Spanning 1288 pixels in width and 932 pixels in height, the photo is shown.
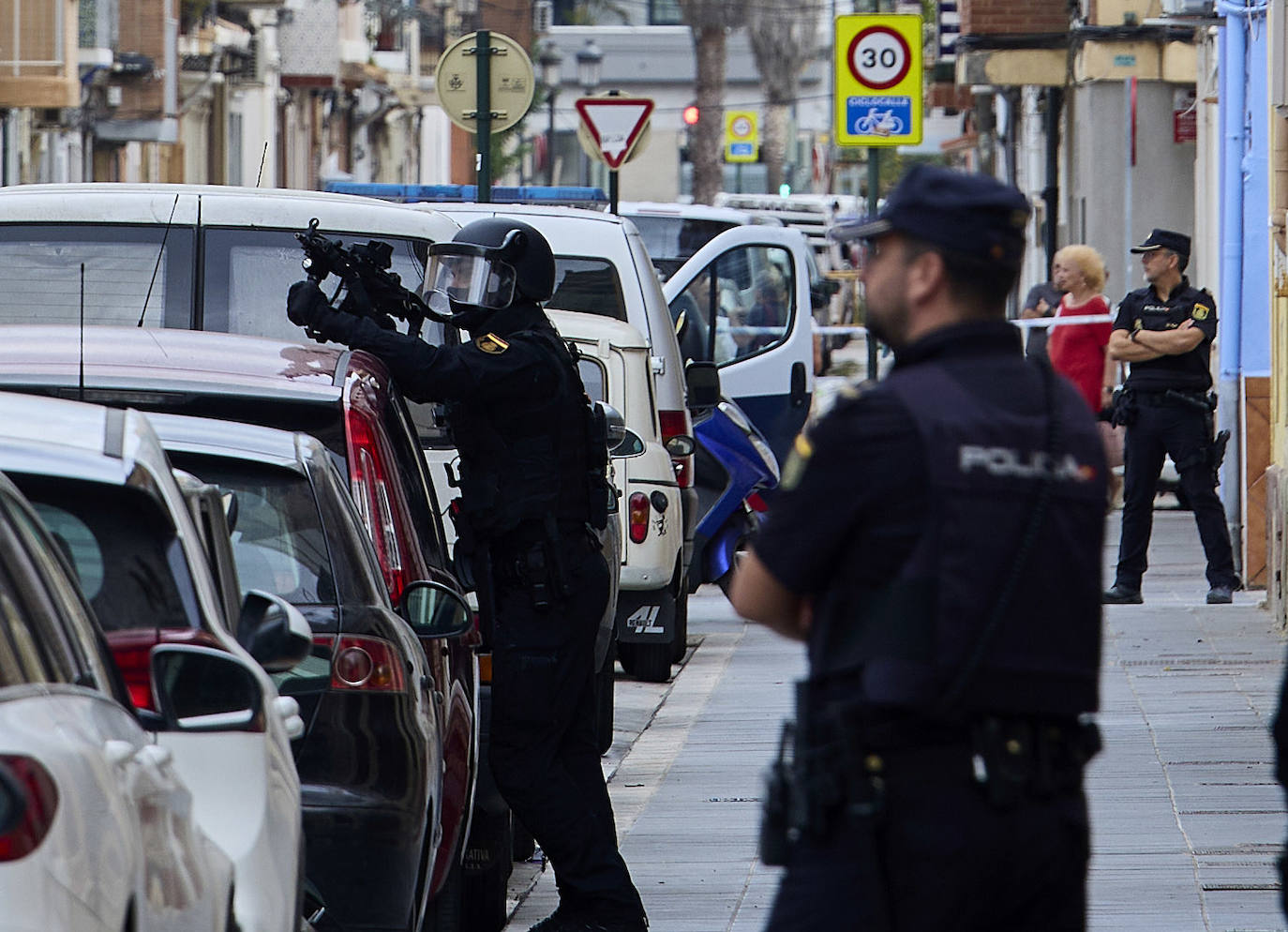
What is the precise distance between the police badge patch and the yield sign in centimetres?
1385

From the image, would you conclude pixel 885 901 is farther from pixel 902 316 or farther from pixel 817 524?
pixel 902 316

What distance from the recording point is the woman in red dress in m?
15.8

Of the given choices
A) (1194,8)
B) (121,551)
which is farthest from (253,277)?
(1194,8)

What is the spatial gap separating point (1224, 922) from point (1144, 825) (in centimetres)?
147

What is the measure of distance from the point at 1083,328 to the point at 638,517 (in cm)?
519

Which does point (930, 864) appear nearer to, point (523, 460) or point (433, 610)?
point (433, 610)

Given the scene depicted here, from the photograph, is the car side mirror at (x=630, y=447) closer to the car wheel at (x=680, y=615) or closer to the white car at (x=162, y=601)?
the car wheel at (x=680, y=615)

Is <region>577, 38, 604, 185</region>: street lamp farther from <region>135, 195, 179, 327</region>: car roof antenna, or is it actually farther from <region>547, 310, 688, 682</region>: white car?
<region>135, 195, 179, 327</region>: car roof antenna

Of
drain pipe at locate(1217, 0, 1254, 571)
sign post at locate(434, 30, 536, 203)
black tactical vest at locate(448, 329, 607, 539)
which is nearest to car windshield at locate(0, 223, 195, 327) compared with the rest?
black tactical vest at locate(448, 329, 607, 539)

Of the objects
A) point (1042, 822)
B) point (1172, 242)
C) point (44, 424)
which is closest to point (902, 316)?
point (1042, 822)

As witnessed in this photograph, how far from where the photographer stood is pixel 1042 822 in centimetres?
371

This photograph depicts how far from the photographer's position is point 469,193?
19.9 meters

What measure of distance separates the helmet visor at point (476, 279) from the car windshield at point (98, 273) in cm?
171

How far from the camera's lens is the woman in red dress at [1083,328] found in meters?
15.8
